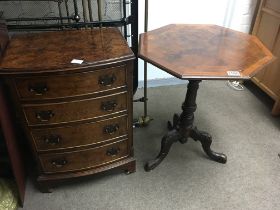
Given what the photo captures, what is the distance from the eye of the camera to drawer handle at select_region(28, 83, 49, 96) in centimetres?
115

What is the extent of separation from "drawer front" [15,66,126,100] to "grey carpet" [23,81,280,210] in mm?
677

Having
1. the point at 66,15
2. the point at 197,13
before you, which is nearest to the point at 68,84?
the point at 66,15

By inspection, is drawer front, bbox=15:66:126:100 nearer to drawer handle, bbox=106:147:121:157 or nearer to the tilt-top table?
the tilt-top table

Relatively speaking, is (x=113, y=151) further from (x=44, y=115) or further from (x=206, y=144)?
(x=206, y=144)

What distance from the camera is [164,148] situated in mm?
1701

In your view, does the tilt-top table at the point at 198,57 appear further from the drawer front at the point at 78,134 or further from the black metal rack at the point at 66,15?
the drawer front at the point at 78,134

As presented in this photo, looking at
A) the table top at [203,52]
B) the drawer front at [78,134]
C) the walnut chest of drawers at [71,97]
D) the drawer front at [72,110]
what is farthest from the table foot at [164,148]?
the table top at [203,52]

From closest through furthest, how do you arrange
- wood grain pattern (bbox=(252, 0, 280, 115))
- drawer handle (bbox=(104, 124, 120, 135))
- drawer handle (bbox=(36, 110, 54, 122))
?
drawer handle (bbox=(36, 110, 54, 122)) → drawer handle (bbox=(104, 124, 120, 135)) → wood grain pattern (bbox=(252, 0, 280, 115))

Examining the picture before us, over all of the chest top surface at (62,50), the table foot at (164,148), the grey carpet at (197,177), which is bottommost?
the grey carpet at (197,177)

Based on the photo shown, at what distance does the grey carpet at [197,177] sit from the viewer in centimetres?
150

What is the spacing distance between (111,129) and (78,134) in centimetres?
18

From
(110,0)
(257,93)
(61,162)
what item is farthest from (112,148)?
(257,93)

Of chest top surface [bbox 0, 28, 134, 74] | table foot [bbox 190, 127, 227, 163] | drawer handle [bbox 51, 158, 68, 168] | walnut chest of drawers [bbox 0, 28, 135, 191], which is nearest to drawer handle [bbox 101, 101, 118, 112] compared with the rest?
walnut chest of drawers [bbox 0, 28, 135, 191]

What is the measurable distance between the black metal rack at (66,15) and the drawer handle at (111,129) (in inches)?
25.8
